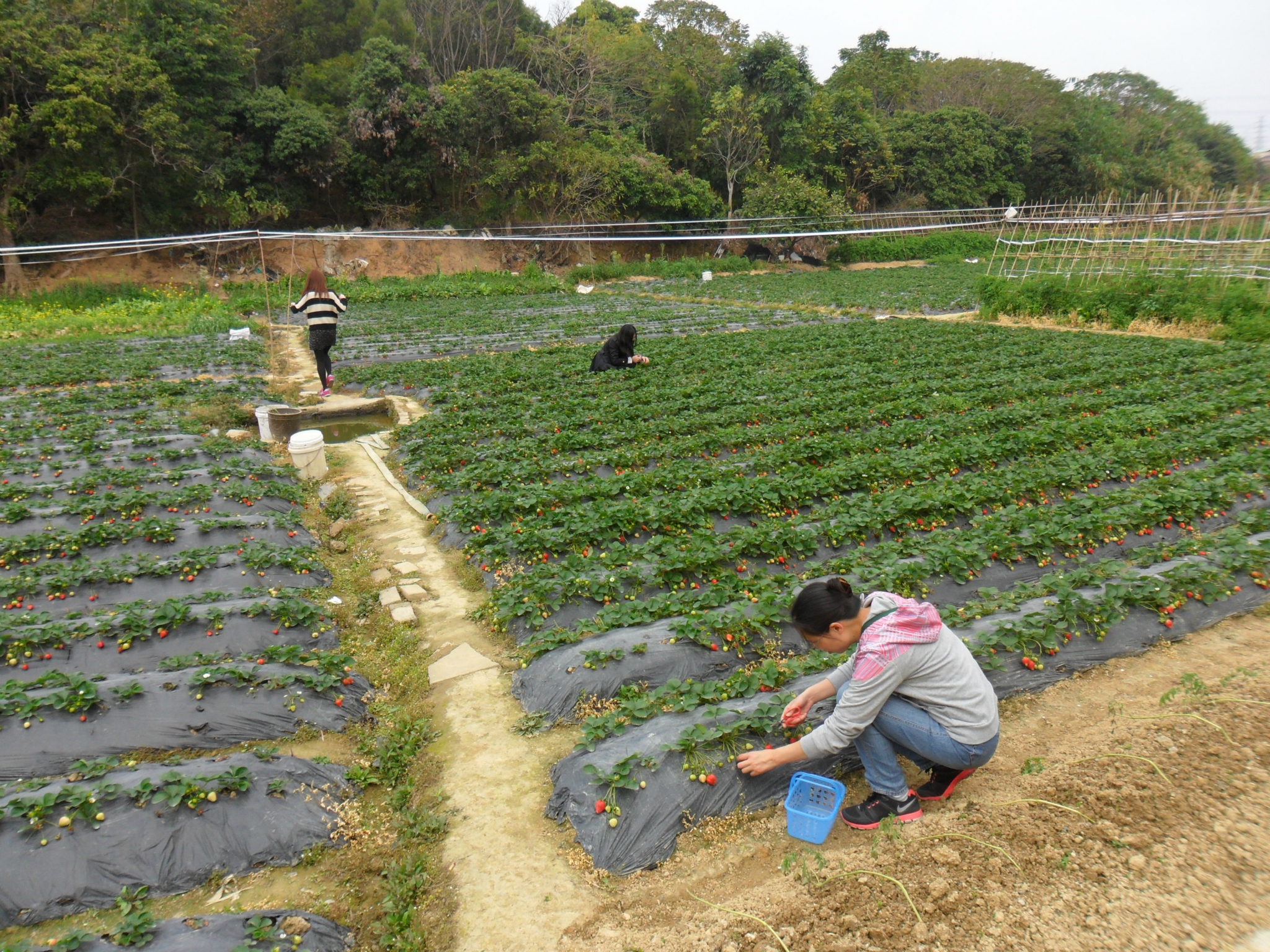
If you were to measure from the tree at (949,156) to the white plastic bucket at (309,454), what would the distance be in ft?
150

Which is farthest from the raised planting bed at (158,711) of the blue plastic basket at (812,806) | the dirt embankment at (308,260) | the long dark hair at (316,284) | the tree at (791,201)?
the tree at (791,201)

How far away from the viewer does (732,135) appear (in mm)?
41406

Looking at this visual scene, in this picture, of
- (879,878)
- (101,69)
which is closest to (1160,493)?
(879,878)

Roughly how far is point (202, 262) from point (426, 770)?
30672mm

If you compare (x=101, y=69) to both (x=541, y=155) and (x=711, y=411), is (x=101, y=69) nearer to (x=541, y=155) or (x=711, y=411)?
(x=541, y=155)

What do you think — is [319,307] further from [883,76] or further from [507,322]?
[883,76]

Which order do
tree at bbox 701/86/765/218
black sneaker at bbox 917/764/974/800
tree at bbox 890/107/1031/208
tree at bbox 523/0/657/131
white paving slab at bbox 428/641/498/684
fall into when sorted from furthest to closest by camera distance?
tree at bbox 890/107/1031/208 → tree at bbox 701/86/765/218 → tree at bbox 523/0/657/131 → white paving slab at bbox 428/641/498/684 → black sneaker at bbox 917/764/974/800

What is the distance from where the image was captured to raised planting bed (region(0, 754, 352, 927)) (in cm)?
308

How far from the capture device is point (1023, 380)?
10.9 meters

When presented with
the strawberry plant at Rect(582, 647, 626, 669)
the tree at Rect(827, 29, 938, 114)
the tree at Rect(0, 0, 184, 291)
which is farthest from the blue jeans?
the tree at Rect(827, 29, 938, 114)

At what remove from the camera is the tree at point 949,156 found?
148 feet

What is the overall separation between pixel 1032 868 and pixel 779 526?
3.22 m

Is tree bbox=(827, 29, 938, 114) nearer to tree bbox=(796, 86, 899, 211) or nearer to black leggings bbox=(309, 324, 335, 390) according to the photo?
tree bbox=(796, 86, 899, 211)

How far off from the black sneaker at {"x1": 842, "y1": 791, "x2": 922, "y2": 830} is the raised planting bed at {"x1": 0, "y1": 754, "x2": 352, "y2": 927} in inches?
96.2
